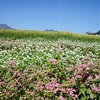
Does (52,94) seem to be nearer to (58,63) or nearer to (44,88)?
(44,88)

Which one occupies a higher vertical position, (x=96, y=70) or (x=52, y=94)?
(x=96, y=70)

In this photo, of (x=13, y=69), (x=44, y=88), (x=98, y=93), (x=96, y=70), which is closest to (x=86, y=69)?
(x=96, y=70)

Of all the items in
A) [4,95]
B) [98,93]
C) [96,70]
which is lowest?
[4,95]

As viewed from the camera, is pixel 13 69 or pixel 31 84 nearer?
pixel 31 84

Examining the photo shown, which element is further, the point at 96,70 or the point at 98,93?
the point at 96,70

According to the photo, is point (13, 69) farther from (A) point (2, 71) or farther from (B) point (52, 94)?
(B) point (52, 94)

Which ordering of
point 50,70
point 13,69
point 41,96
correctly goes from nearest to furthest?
point 41,96, point 50,70, point 13,69

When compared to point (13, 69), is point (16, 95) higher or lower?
lower

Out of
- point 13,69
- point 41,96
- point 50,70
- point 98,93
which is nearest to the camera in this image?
point 98,93

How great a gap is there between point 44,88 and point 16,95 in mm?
700

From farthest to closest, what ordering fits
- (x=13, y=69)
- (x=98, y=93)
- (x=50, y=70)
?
1. (x=13, y=69)
2. (x=50, y=70)
3. (x=98, y=93)

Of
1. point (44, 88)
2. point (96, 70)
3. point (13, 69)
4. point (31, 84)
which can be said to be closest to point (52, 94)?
point (44, 88)

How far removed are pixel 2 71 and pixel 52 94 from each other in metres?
2.09

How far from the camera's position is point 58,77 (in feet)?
18.1
